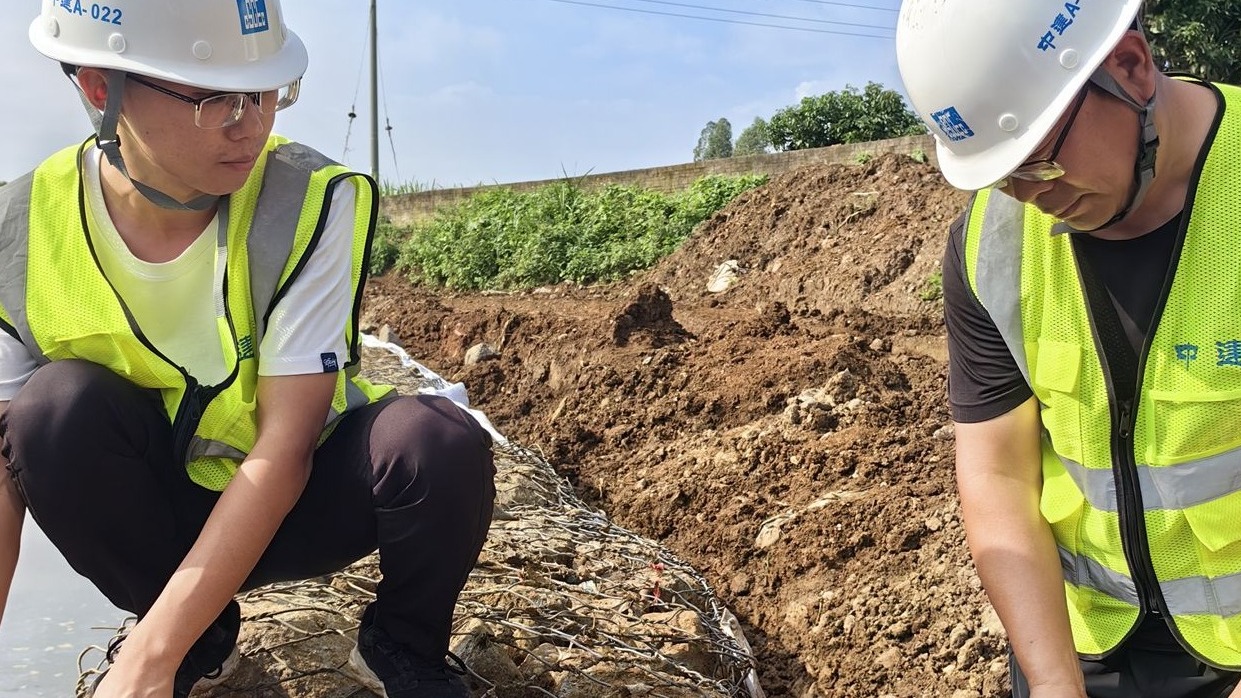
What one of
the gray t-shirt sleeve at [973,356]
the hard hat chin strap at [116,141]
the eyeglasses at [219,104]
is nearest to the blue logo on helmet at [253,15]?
the eyeglasses at [219,104]

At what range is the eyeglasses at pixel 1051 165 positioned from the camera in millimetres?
1624

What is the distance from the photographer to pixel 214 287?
203 centimetres

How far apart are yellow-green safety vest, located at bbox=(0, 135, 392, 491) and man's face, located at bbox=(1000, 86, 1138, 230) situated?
1.30 meters

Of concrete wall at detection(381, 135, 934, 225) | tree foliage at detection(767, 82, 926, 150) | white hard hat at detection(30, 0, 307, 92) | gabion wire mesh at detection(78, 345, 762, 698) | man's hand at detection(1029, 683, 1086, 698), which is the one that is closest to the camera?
man's hand at detection(1029, 683, 1086, 698)

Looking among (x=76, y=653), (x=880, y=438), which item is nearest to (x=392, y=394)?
(x=76, y=653)

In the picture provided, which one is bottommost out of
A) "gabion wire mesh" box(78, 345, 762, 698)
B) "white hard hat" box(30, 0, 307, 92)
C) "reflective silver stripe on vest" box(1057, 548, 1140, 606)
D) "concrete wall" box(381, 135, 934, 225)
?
"gabion wire mesh" box(78, 345, 762, 698)

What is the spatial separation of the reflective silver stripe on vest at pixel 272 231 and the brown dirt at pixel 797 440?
1802mm

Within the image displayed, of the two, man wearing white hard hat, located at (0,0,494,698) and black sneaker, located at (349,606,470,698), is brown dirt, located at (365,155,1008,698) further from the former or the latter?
man wearing white hard hat, located at (0,0,494,698)

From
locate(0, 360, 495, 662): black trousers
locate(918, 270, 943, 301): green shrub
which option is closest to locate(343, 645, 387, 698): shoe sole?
locate(0, 360, 495, 662): black trousers

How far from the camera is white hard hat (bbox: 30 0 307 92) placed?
6.04 ft

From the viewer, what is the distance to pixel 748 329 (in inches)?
231

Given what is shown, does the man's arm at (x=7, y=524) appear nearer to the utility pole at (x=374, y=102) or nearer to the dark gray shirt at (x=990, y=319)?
the dark gray shirt at (x=990, y=319)

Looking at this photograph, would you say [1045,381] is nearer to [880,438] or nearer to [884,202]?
[880,438]

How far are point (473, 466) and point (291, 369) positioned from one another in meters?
0.40
